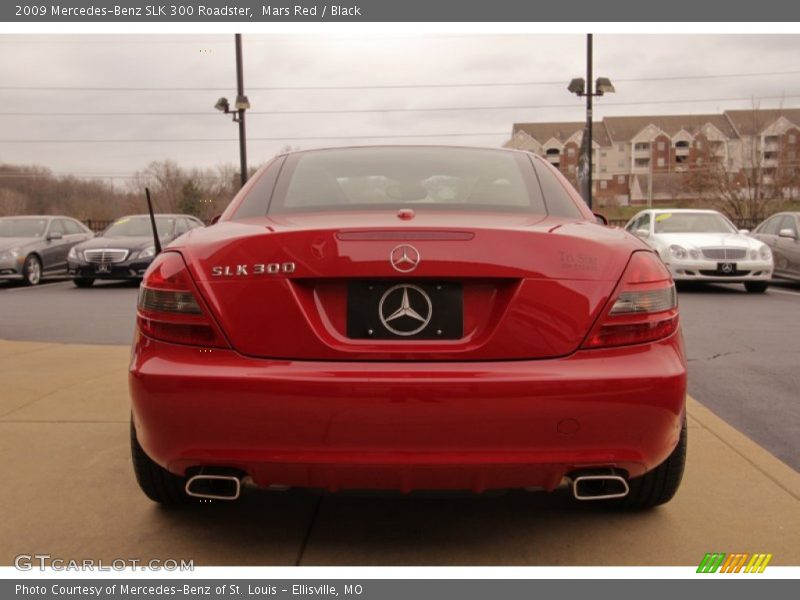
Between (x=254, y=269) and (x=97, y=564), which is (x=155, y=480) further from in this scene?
(x=254, y=269)

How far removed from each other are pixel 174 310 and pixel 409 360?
77cm

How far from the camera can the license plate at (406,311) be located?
7.54ft

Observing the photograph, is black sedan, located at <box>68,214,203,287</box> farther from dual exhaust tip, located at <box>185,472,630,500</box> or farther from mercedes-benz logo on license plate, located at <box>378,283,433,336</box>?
mercedes-benz logo on license plate, located at <box>378,283,433,336</box>

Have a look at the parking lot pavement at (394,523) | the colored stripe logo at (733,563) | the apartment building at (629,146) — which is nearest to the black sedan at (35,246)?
the parking lot pavement at (394,523)

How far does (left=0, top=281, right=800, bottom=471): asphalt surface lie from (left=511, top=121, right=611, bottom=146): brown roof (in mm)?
82619

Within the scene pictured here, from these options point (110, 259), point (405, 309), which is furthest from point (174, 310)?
point (110, 259)

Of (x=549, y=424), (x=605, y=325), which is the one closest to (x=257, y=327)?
(x=549, y=424)

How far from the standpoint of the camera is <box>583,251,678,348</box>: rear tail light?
7.71 ft

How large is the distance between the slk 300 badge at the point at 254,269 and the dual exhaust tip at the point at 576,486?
0.62 m

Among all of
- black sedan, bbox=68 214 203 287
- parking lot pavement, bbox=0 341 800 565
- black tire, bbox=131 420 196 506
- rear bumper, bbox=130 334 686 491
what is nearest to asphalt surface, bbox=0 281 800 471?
black sedan, bbox=68 214 203 287

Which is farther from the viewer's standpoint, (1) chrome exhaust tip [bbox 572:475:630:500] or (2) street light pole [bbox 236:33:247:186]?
(2) street light pole [bbox 236:33:247:186]

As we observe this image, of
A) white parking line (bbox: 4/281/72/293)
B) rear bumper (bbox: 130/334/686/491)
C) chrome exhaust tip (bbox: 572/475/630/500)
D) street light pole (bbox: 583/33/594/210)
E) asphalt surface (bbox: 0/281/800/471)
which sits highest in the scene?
street light pole (bbox: 583/33/594/210)

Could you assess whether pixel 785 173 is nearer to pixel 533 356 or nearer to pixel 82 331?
pixel 82 331

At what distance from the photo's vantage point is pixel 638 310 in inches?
94.3
